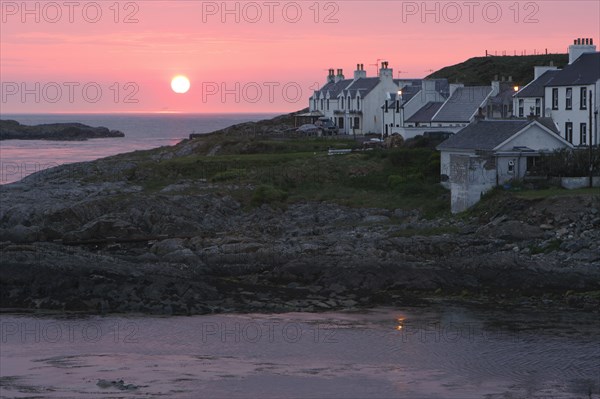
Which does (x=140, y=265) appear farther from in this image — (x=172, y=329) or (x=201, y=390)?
(x=201, y=390)

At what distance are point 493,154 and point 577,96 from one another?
33.1ft

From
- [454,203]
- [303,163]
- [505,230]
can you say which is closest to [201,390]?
[505,230]

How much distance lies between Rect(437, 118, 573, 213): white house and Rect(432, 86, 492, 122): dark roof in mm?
14074

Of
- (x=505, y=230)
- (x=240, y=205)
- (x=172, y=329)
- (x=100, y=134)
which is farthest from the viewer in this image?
(x=100, y=134)

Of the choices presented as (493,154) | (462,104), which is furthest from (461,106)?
(493,154)

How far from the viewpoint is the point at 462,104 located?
67500mm

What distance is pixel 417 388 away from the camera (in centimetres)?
2769

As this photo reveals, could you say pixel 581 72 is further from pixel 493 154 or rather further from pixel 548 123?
pixel 493 154

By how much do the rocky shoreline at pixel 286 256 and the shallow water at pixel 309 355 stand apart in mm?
1551

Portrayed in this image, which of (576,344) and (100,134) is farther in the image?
(100,134)

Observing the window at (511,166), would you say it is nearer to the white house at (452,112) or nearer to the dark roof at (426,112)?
the white house at (452,112)

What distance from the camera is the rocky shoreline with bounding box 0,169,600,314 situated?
36.5 m

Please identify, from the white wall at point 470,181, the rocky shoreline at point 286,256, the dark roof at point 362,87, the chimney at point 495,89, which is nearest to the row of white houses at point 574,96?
the chimney at point 495,89

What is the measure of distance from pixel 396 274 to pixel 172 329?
9232 mm
